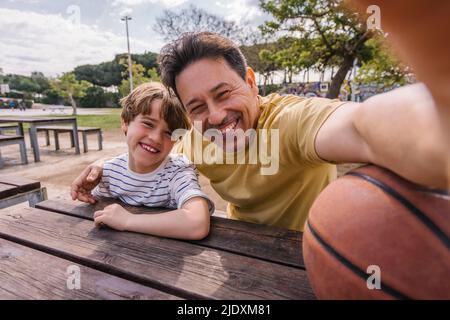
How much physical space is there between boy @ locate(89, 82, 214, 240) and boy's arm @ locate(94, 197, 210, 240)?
4 cm

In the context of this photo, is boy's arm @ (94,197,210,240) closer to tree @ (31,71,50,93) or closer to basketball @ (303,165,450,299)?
basketball @ (303,165,450,299)

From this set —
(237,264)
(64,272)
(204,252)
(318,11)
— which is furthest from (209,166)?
(318,11)

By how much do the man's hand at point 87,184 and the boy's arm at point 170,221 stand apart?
1.59ft

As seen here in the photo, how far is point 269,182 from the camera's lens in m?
1.71

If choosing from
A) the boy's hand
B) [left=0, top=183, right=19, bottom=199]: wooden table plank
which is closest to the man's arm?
the boy's hand

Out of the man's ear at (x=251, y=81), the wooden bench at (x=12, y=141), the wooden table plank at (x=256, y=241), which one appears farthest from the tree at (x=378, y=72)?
the wooden bench at (x=12, y=141)

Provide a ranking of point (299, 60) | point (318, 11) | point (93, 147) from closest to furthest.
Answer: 1. point (318, 11)
2. point (299, 60)
3. point (93, 147)

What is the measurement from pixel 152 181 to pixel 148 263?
0.86 m

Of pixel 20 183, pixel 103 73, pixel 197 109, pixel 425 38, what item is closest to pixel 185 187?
pixel 197 109

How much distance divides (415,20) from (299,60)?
820 cm

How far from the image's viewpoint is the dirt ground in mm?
5138

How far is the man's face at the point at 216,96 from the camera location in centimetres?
163

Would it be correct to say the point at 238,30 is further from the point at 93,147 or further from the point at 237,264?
the point at 237,264

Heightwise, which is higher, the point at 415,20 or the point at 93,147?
the point at 415,20
